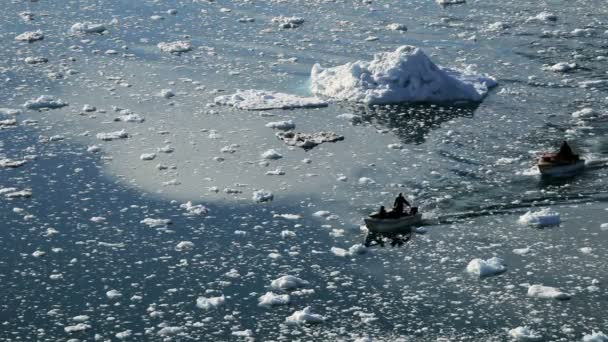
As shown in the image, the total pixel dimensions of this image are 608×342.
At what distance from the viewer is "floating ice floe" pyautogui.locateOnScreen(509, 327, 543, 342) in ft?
59.3

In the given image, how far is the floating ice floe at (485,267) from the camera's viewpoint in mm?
20427

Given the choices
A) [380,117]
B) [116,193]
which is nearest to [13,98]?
[116,193]

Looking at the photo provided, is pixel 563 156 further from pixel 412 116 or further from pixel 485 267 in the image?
pixel 412 116

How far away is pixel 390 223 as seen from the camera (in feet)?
73.4

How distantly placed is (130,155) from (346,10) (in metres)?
17.4

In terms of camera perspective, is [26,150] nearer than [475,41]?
Yes

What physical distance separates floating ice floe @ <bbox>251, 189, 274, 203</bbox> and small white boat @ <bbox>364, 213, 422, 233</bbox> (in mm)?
3049

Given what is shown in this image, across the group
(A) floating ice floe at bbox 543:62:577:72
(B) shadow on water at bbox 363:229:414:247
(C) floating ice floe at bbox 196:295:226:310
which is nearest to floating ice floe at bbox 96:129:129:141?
(B) shadow on water at bbox 363:229:414:247

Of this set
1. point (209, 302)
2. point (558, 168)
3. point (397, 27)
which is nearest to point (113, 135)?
point (209, 302)

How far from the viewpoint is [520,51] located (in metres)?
35.3

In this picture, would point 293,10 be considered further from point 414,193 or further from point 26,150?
point 414,193

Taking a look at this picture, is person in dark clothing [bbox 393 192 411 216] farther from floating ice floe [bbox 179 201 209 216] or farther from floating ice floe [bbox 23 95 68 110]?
floating ice floe [bbox 23 95 68 110]

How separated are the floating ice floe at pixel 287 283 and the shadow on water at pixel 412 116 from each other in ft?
29.0

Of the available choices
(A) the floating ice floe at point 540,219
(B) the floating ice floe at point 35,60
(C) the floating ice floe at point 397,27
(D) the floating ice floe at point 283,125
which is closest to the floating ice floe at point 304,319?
(A) the floating ice floe at point 540,219
